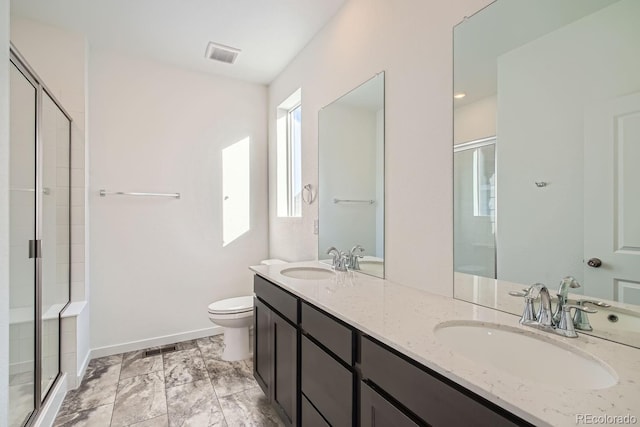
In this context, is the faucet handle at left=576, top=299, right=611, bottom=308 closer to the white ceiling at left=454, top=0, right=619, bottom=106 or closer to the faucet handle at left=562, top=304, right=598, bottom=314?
the faucet handle at left=562, top=304, right=598, bottom=314

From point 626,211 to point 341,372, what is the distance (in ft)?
3.37

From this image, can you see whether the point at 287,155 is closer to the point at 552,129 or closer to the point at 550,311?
the point at 552,129

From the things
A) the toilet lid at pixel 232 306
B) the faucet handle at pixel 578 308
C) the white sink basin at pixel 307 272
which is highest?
the faucet handle at pixel 578 308

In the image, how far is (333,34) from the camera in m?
2.22

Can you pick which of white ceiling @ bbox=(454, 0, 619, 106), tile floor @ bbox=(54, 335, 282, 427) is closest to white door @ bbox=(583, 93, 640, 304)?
white ceiling @ bbox=(454, 0, 619, 106)

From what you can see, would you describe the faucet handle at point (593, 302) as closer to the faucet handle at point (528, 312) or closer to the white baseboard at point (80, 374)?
the faucet handle at point (528, 312)

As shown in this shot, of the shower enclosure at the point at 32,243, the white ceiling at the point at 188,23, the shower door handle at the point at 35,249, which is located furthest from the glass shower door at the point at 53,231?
A: the white ceiling at the point at 188,23

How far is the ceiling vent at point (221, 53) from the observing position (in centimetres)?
259

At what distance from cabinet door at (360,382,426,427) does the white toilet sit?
163 cm

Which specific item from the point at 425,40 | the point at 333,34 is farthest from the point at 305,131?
the point at 425,40

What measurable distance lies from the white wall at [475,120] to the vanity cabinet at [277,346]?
1085mm

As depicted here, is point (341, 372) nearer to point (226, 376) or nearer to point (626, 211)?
point (626, 211)

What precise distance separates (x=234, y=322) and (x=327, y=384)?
1.43m

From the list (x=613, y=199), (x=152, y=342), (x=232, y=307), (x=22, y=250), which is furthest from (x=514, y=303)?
(x=152, y=342)
